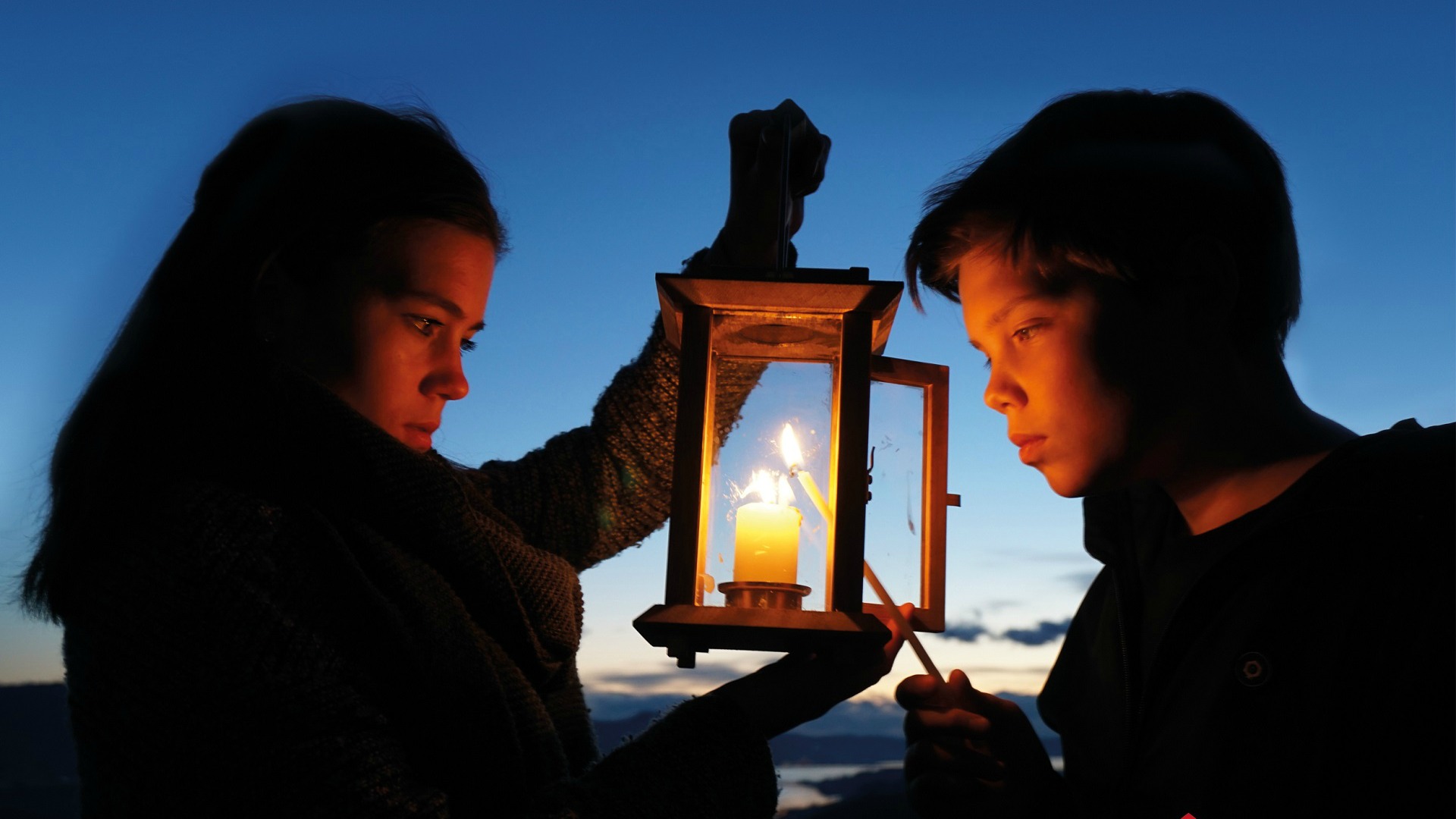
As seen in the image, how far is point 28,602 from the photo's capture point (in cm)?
126

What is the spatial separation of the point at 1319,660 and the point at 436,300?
1.29 m

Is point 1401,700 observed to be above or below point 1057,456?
below

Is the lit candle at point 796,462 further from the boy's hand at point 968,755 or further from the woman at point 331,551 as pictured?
the boy's hand at point 968,755

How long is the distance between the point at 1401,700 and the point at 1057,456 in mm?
513

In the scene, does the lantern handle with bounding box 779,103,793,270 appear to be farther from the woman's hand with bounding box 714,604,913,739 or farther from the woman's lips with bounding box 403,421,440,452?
the woman's lips with bounding box 403,421,440,452

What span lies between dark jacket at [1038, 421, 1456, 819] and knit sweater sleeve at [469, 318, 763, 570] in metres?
0.87

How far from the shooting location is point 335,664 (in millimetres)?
1088

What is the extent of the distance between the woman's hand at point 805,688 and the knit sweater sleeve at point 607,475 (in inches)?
23.7

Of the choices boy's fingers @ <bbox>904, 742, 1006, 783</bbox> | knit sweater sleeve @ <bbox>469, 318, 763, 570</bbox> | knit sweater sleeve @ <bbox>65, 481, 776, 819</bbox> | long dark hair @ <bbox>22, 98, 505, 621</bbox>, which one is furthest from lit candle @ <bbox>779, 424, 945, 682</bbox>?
long dark hair @ <bbox>22, 98, 505, 621</bbox>

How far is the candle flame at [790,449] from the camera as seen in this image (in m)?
1.31

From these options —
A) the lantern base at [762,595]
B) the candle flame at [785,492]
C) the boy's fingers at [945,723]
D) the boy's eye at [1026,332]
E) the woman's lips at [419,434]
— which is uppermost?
the boy's eye at [1026,332]

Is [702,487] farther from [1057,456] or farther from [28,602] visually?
[28,602]

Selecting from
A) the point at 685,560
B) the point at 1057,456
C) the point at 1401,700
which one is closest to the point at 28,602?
the point at 685,560

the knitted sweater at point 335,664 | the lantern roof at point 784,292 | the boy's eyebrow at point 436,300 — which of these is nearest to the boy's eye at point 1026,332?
the lantern roof at point 784,292
